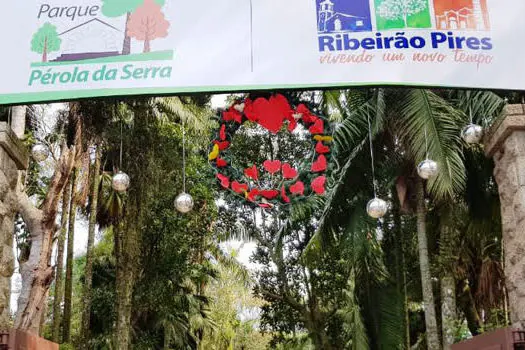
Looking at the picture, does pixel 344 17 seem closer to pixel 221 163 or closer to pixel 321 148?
pixel 321 148

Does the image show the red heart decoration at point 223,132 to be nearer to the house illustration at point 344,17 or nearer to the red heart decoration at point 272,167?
the red heart decoration at point 272,167

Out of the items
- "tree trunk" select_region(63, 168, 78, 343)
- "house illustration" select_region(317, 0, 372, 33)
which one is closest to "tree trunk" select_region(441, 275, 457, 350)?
"house illustration" select_region(317, 0, 372, 33)

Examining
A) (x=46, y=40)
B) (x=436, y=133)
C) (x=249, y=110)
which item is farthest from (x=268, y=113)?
(x=436, y=133)

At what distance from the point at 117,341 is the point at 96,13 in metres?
9.07

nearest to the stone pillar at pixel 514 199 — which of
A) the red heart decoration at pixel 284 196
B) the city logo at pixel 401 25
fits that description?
the city logo at pixel 401 25

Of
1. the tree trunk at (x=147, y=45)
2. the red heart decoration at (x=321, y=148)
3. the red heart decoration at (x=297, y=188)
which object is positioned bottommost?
the red heart decoration at (x=297, y=188)

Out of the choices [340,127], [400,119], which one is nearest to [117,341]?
[340,127]

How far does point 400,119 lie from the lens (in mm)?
11648

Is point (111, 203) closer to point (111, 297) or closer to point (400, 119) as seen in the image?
point (111, 297)

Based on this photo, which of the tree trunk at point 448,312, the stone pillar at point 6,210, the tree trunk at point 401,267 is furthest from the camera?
the tree trunk at point 401,267

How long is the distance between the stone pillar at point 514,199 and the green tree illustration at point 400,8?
1143 millimetres

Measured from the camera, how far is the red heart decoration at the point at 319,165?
267 inches

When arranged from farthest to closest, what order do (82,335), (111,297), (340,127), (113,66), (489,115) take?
1. (111,297)
2. (82,335)
3. (340,127)
4. (489,115)
5. (113,66)

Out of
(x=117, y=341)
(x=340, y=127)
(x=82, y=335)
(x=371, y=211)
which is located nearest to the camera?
(x=371, y=211)
